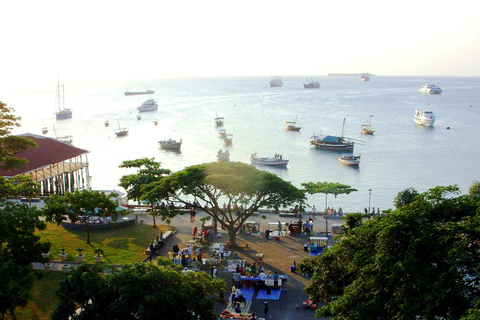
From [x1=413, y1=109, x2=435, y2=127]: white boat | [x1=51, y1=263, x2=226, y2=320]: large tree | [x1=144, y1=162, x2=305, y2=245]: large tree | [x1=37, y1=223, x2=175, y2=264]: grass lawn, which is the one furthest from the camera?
[x1=413, y1=109, x2=435, y2=127]: white boat

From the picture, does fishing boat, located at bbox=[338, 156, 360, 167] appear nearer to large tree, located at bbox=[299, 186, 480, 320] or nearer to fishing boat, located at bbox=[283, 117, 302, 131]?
fishing boat, located at bbox=[283, 117, 302, 131]

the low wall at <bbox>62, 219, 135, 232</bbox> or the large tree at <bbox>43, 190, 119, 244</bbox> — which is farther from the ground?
the large tree at <bbox>43, 190, 119, 244</bbox>

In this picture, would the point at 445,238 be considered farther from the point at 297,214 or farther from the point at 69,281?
the point at 297,214

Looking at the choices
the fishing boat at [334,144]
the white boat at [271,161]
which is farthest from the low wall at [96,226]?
the fishing boat at [334,144]

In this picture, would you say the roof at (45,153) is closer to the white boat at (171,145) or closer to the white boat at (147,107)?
the white boat at (171,145)

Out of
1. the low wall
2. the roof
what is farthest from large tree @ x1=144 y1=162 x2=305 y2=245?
the roof
